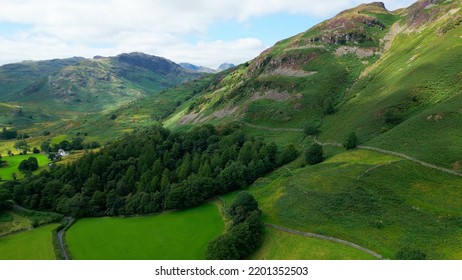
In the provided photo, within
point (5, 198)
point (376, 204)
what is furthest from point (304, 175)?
point (5, 198)

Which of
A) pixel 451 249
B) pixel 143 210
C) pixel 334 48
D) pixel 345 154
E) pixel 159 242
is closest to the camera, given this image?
pixel 451 249

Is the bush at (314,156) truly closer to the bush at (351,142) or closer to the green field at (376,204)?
the bush at (351,142)

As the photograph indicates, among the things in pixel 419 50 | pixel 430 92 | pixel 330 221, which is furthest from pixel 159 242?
pixel 419 50

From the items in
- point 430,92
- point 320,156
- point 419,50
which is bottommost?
point 320,156

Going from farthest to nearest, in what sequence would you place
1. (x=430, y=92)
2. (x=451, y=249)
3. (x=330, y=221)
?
(x=430, y=92) → (x=330, y=221) → (x=451, y=249)

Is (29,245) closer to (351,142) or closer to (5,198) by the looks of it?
(5,198)

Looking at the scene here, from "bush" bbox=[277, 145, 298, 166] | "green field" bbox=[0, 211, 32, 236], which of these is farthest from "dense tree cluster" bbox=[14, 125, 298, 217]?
"green field" bbox=[0, 211, 32, 236]

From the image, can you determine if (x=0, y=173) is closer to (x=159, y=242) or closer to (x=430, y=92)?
(x=159, y=242)
